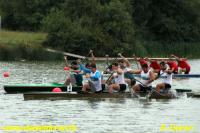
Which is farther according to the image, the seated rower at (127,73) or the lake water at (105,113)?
the seated rower at (127,73)

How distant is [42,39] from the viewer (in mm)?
74688

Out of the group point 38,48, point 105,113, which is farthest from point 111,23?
point 105,113

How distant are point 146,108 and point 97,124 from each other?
5030mm

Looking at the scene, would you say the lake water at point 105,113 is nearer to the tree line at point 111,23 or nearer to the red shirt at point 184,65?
the red shirt at point 184,65

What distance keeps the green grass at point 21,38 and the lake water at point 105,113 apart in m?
34.9

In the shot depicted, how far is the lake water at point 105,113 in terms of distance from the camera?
24.6 metres

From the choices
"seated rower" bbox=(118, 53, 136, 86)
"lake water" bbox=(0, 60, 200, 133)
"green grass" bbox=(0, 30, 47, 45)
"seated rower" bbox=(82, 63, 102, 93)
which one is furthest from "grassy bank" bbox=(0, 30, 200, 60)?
"seated rower" bbox=(82, 63, 102, 93)

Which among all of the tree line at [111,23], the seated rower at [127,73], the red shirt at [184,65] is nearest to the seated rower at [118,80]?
the seated rower at [127,73]

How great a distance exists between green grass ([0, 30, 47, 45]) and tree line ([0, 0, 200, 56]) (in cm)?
108

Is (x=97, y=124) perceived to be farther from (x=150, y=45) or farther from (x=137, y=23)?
(x=137, y=23)

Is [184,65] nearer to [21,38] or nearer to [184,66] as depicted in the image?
[184,66]

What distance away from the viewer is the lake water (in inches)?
967

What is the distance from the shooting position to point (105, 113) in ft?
90.2

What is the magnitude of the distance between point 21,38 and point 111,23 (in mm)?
10313
